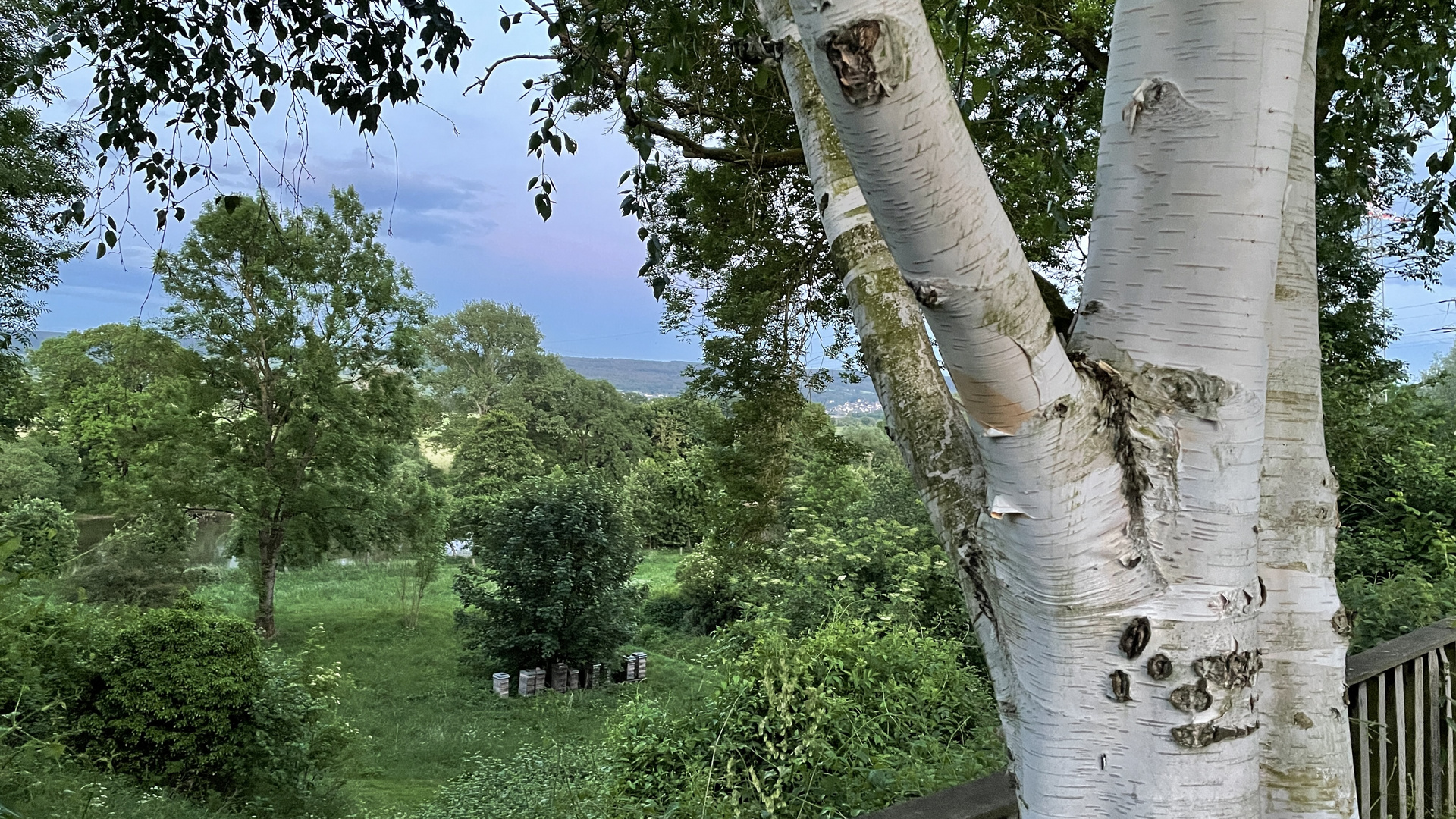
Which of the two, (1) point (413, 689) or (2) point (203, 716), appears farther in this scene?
(1) point (413, 689)

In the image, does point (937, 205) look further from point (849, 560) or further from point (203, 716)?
point (849, 560)

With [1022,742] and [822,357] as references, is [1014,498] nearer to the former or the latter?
[1022,742]

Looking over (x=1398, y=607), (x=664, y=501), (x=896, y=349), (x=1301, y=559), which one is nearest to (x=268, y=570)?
(x=664, y=501)

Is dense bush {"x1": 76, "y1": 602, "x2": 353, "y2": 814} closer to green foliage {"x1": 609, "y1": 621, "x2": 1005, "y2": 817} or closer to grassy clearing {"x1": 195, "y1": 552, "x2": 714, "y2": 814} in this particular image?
grassy clearing {"x1": 195, "y1": 552, "x2": 714, "y2": 814}

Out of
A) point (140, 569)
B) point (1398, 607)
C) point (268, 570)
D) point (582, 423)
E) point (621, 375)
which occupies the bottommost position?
point (268, 570)

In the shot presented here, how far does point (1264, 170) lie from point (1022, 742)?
1.97ft

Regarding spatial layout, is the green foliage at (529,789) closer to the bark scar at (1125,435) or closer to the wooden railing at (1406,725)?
the wooden railing at (1406,725)

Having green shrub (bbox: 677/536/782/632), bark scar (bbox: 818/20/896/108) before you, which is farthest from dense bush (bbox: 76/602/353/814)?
A: bark scar (bbox: 818/20/896/108)

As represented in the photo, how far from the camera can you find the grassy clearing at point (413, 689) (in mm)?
8125

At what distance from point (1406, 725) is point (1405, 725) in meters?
0.03

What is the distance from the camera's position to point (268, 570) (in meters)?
12.5

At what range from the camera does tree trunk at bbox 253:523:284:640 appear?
12469 millimetres

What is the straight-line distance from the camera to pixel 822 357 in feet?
15.7

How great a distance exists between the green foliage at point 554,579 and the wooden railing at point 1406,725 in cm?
988
